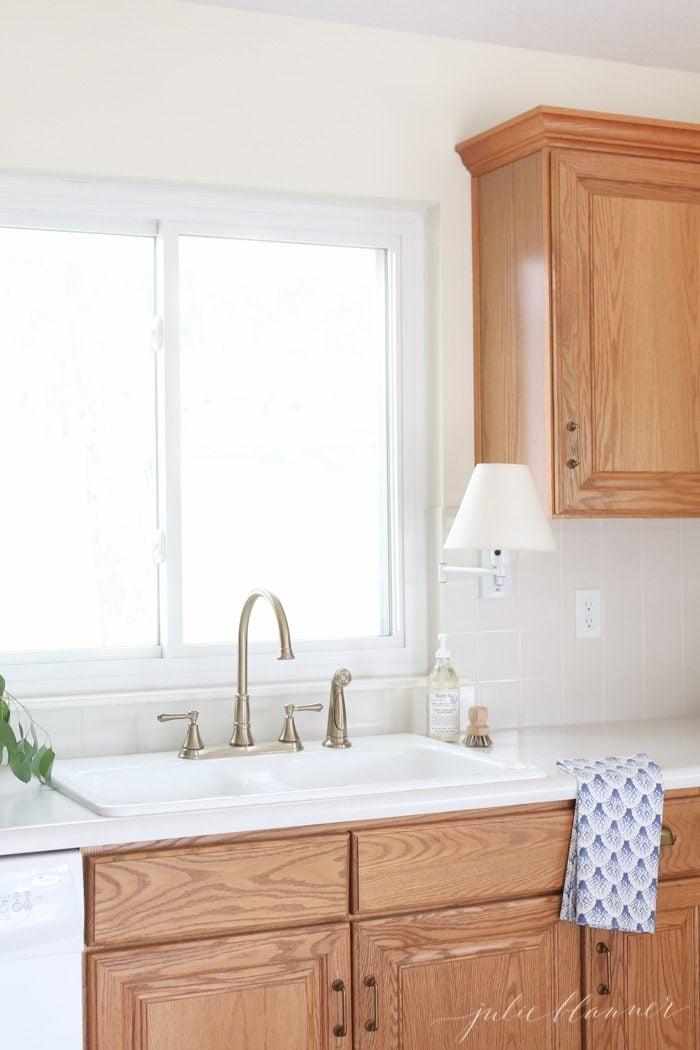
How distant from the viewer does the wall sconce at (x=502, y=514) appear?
242 centimetres

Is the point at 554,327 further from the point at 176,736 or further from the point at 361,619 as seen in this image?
the point at 176,736

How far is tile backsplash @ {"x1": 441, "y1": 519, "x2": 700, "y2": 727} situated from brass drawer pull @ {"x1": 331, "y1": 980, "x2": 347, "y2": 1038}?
90 centimetres

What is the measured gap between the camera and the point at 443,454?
276 cm

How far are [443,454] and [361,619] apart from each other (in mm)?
421

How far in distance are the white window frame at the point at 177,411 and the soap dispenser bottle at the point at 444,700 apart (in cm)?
19

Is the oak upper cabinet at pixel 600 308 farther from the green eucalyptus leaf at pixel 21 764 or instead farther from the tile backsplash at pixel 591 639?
the green eucalyptus leaf at pixel 21 764

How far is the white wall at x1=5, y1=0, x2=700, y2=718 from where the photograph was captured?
8.10 feet

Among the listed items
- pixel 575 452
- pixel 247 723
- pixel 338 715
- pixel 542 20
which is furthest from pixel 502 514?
pixel 542 20

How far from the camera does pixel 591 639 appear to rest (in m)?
2.91

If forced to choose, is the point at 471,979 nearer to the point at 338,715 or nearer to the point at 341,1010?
the point at 341,1010

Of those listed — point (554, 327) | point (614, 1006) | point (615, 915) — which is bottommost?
point (614, 1006)

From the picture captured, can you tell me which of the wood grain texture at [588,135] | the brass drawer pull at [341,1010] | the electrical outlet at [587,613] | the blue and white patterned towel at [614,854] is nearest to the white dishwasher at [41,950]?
the brass drawer pull at [341,1010]

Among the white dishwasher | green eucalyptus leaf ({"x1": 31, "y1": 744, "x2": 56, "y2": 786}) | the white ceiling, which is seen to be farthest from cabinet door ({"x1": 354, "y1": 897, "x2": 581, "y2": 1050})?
the white ceiling

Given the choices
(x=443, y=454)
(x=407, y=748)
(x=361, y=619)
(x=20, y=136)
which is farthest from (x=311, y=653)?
(x=20, y=136)
